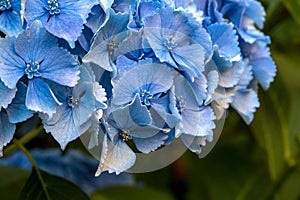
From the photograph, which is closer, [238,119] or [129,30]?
[129,30]

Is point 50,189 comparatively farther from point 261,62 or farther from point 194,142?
point 261,62

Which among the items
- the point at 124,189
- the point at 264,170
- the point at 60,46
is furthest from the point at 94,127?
the point at 264,170

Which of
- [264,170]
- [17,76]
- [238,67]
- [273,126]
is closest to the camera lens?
[17,76]

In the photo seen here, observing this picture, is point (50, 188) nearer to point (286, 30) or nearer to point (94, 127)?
point (94, 127)

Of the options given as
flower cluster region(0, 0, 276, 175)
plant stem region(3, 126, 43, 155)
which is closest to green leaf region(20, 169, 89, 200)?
plant stem region(3, 126, 43, 155)

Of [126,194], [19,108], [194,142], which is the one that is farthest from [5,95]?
[126,194]

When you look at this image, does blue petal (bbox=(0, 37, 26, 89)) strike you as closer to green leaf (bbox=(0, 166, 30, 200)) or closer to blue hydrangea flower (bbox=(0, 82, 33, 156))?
blue hydrangea flower (bbox=(0, 82, 33, 156))
